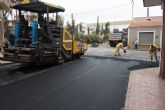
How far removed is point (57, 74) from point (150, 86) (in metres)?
4.39

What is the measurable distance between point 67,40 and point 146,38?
1952 cm

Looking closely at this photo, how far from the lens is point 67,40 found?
649 inches

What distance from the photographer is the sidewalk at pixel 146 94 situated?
688 centimetres

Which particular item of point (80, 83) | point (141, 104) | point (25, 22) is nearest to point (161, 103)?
point (141, 104)

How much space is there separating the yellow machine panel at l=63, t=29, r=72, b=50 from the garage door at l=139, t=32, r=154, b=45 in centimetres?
1868

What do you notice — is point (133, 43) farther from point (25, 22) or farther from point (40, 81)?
point (40, 81)

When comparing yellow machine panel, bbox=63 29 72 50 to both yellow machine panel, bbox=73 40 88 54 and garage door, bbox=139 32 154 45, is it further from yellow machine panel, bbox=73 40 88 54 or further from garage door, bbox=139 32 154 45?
garage door, bbox=139 32 154 45

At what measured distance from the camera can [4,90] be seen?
863cm

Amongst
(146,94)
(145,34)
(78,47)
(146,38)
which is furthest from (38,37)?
(145,34)

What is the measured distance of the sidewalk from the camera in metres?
6.88

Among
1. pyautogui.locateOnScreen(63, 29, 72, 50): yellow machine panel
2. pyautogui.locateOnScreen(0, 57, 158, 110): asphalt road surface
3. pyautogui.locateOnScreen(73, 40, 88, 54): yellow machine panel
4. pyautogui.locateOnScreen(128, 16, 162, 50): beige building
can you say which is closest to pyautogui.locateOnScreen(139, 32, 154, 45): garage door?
pyautogui.locateOnScreen(128, 16, 162, 50): beige building

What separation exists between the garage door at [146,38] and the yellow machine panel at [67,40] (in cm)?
1868

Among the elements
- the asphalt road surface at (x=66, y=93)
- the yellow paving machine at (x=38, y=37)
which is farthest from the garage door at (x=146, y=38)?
the asphalt road surface at (x=66, y=93)

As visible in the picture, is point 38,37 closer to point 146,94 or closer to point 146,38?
point 146,94
